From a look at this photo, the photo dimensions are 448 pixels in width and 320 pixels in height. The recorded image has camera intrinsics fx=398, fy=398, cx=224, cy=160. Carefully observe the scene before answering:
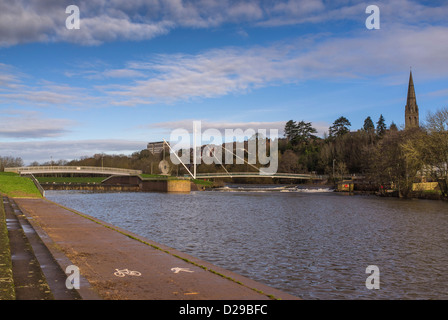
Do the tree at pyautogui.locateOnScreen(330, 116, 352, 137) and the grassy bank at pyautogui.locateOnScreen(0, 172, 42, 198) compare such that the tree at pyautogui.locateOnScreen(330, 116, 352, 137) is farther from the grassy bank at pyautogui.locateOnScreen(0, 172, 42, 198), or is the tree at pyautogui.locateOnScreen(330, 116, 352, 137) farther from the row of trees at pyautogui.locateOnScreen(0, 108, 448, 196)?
the grassy bank at pyautogui.locateOnScreen(0, 172, 42, 198)

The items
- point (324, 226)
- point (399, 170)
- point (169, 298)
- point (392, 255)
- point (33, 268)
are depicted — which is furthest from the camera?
point (399, 170)

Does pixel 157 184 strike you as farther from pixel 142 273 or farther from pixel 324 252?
pixel 142 273

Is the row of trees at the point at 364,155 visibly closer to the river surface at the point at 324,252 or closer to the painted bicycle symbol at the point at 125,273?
the river surface at the point at 324,252

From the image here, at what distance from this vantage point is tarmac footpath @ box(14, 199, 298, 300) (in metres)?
7.88

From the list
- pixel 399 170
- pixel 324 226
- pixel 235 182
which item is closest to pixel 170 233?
pixel 324 226

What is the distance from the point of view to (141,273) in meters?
9.55

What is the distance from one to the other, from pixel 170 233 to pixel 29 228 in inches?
284

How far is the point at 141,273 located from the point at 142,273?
0.08ft

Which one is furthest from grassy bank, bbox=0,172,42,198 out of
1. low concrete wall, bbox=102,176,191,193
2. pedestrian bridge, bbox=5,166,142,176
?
pedestrian bridge, bbox=5,166,142,176

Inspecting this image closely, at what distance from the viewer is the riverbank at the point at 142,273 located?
7.90m
